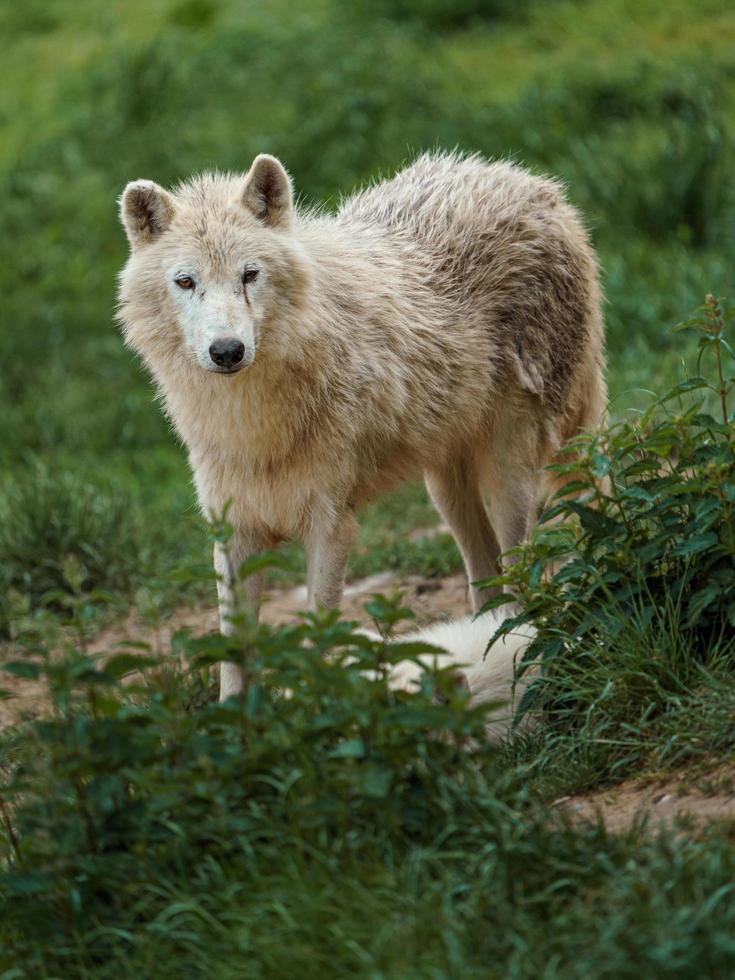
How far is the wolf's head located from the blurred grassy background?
2.27 metres

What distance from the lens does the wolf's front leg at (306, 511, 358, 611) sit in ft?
17.4

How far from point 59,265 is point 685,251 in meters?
4.94

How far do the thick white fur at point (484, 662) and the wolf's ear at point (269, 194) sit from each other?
1.60m

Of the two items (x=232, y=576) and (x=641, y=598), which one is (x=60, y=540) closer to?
(x=232, y=576)

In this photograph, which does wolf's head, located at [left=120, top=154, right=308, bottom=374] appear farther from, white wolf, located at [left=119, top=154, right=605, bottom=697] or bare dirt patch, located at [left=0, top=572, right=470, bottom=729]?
bare dirt patch, located at [left=0, top=572, right=470, bottom=729]

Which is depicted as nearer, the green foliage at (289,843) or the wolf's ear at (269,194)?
the green foliage at (289,843)

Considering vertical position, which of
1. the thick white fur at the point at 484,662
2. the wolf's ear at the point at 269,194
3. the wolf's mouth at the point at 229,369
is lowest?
the thick white fur at the point at 484,662

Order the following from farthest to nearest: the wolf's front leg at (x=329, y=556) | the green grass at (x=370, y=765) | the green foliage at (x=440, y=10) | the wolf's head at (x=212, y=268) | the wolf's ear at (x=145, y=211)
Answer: the green foliage at (x=440, y=10) → the wolf's front leg at (x=329, y=556) → the wolf's ear at (x=145, y=211) → the wolf's head at (x=212, y=268) → the green grass at (x=370, y=765)

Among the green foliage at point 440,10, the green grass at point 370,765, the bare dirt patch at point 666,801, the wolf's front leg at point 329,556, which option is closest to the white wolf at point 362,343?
the wolf's front leg at point 329,556

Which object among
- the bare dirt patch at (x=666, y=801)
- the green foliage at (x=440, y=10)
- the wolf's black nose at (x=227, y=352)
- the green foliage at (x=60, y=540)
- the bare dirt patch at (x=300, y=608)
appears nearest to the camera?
the bare dirt patch at (x=666, y=801)

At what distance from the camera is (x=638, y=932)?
287cm

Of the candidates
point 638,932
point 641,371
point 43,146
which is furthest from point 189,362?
point 43,146

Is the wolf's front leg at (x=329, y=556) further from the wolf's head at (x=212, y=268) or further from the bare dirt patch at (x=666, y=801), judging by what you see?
the bare dirt patch at (x=666, y=801)

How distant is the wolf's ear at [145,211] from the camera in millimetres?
5172
